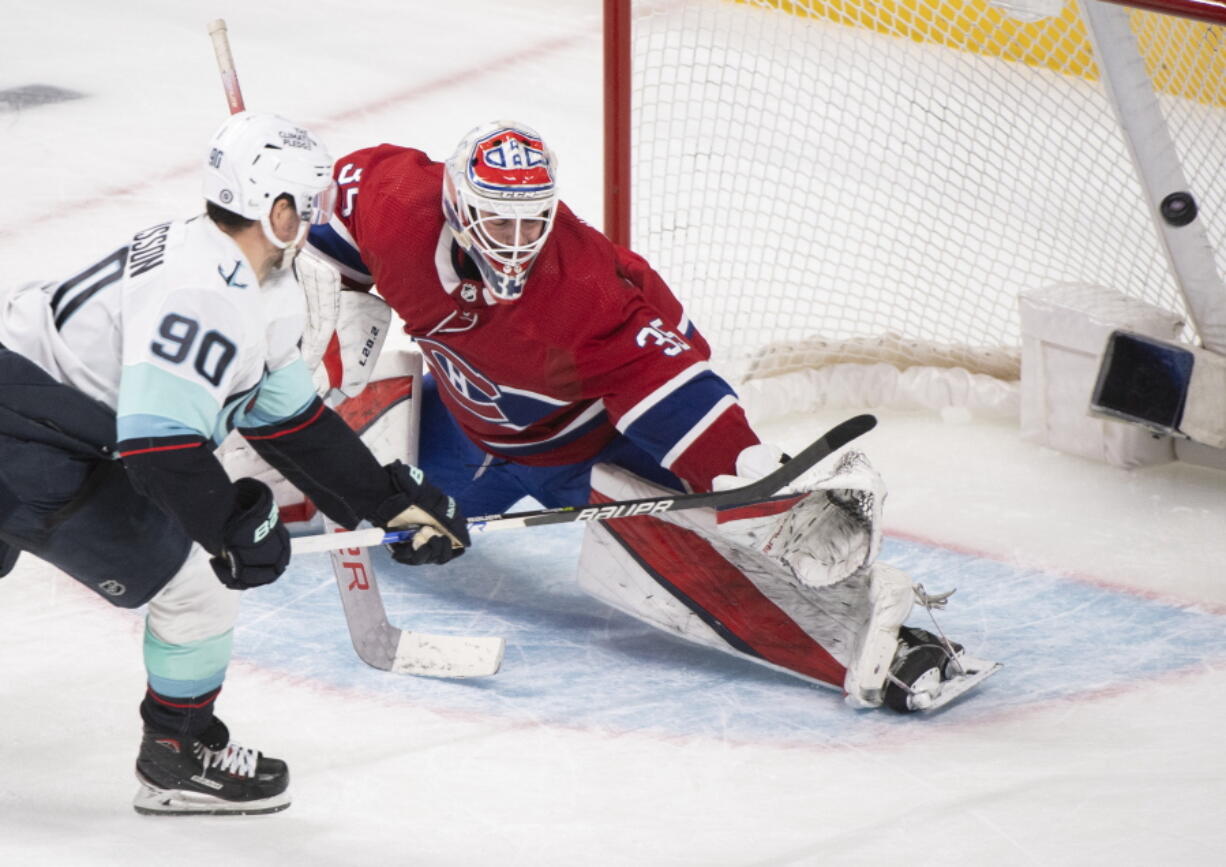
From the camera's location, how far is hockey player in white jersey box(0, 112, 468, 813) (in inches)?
88.7

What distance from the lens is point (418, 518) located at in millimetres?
2676

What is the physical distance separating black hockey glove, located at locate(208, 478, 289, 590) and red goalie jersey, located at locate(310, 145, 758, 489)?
83 cm

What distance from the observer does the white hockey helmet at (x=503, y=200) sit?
296 cm

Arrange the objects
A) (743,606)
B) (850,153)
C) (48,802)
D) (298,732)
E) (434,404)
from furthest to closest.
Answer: (850,153) → (434,404) → (743,606) → (298,732) → (48,802)

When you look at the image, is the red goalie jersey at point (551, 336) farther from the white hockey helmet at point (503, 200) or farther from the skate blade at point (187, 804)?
the skate blade at point (187, 804)

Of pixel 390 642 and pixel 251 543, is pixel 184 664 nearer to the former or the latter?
pixel 251 543

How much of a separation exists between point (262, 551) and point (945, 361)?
92.6 inches

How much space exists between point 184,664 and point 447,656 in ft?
2.26

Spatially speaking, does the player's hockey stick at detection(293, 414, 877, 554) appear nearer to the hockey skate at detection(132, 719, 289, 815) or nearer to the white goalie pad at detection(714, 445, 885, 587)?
the white goalie pad at detection(714, 445, 885, 587)

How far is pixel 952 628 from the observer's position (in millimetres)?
3346

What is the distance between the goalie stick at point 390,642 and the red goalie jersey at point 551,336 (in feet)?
1.29

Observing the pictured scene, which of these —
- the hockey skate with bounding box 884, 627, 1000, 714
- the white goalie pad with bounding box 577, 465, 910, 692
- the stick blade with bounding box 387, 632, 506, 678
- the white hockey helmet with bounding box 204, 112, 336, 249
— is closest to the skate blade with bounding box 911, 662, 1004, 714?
the hockey skate with bounding box 884, 627, 1000, 714

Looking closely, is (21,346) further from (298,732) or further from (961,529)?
(961,529)

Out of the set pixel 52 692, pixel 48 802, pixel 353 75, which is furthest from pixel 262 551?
pixel 353 75
